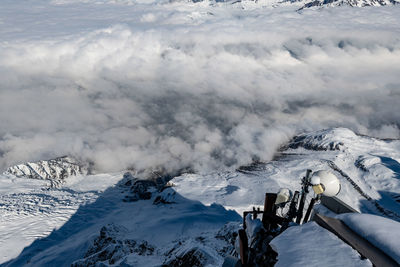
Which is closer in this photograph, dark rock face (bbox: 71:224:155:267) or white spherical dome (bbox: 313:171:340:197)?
white spherical dome (bbox: 313:171:340:197)

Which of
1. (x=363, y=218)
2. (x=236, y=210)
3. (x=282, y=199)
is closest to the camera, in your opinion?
(x=363, y=218)

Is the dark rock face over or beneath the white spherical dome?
beneath

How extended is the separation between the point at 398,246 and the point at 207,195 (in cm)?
18605

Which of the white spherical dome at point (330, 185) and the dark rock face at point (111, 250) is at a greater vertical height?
the white spherical dome at point (330, 185)

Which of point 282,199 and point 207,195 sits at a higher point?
point 282,199

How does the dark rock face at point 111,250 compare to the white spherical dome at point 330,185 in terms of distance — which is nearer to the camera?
the white spherical dome at point 330,185

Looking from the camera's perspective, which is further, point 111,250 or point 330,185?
point 111,250

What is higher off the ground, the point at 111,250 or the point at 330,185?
the point at 330,185

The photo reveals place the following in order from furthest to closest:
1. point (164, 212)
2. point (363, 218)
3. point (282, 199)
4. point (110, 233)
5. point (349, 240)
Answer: point (164, 212) < point (110, 233) < point (282, 199) < point (363, 218) < point (349, 240)

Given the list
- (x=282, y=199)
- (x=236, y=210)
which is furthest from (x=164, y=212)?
(x=282, y=199)

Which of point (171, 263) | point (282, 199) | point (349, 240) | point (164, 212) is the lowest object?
point (164, 212)

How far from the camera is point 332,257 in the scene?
860 cm

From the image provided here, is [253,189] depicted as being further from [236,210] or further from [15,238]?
[15,238]

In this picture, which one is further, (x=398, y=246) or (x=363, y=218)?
(x=363, y=218)
